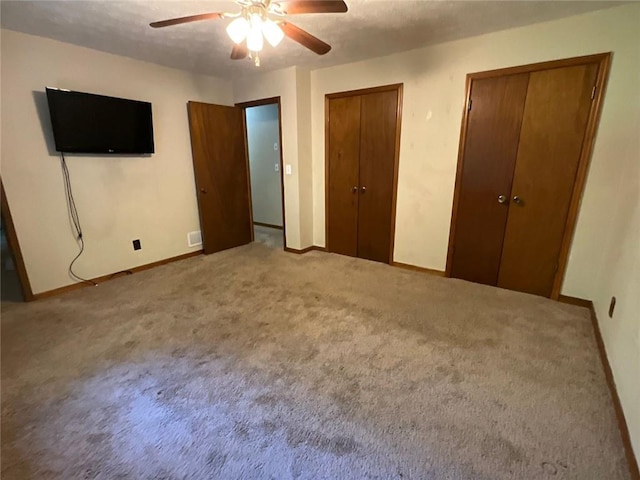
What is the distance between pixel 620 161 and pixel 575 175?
0.27 m

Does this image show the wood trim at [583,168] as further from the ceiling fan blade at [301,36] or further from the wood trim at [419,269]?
the ceiling fan blade at [301,36]

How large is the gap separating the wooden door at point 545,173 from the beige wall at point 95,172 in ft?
11.8

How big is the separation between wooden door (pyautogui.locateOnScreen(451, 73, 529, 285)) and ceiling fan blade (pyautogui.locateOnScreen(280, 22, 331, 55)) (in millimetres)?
1631

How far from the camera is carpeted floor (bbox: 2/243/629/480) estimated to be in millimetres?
1320

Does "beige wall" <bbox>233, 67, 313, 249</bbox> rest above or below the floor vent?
above

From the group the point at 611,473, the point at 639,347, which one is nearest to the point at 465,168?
the point at 639,347

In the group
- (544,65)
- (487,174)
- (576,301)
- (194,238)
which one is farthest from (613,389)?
(194,238)

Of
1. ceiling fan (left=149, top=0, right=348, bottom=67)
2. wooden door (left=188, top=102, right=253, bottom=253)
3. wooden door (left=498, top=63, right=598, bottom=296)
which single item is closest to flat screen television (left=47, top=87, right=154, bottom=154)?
wooden door (left=188, top=102, right=253, bottom=253)

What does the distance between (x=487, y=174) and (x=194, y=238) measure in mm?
3518

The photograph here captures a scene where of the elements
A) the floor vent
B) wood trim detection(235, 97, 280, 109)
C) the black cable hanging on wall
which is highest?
wood trim detection(235, 97, 280, 109)

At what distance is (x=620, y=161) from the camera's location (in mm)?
2299

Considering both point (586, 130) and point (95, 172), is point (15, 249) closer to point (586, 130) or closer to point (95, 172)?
point (95, 172)

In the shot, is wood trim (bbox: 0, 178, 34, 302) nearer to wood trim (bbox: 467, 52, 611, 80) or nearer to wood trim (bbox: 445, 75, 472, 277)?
wood trim (bbox: 445, 75, 472, 277)

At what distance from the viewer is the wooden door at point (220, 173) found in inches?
150
